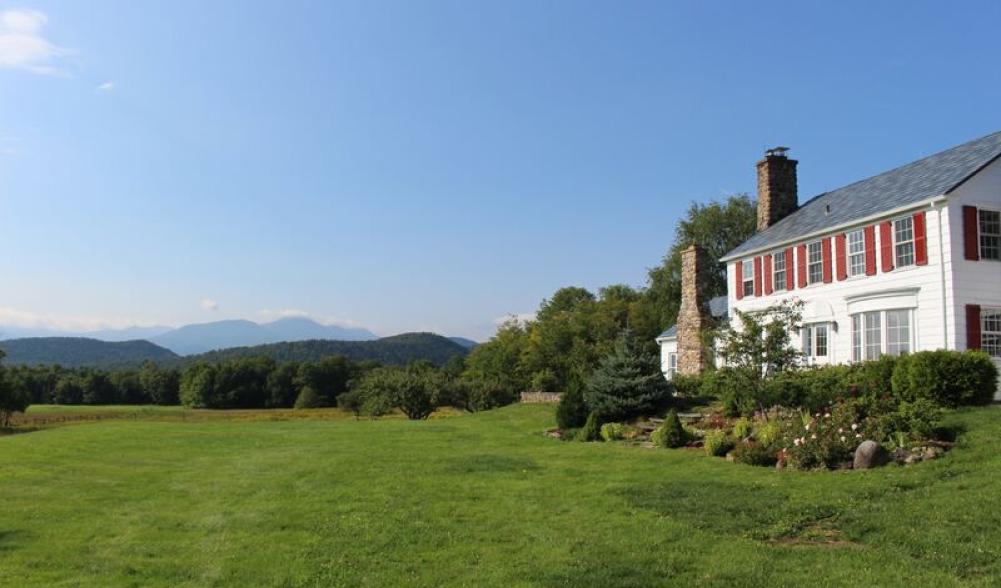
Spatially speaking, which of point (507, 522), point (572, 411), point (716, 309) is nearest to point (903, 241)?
point (572, 411)

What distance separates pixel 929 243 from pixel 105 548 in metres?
20.0

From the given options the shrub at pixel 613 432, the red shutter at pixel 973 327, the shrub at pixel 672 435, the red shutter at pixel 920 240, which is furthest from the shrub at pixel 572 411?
the red shutter at pixel 973 327

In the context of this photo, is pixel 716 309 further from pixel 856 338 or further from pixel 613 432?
pixel 613 432

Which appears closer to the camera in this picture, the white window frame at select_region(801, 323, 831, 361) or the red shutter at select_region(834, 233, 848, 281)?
the red shutter at select_region(834, 233, 848, 281)

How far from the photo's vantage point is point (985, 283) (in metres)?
19.1

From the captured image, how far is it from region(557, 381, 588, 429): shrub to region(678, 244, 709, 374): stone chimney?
10.2 metres

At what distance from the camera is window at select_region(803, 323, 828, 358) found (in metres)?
24.5

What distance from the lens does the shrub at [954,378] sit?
16.6 m

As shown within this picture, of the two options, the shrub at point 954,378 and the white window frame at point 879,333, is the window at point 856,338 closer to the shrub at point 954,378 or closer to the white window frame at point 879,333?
the white window frame at point 879,333

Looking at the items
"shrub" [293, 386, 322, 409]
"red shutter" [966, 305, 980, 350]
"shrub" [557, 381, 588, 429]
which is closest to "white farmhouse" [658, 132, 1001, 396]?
"red shutter" [966, 305, 980, 350]

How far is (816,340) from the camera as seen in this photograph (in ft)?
81.5

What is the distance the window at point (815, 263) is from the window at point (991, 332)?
18.7ft

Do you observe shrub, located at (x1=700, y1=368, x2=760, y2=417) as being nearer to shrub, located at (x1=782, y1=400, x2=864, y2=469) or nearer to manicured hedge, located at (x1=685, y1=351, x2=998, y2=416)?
manicured hedge, located at (x1=685, y1=351, x2=998, y2=416)

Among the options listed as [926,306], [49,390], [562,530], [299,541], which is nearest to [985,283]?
[926,306]
